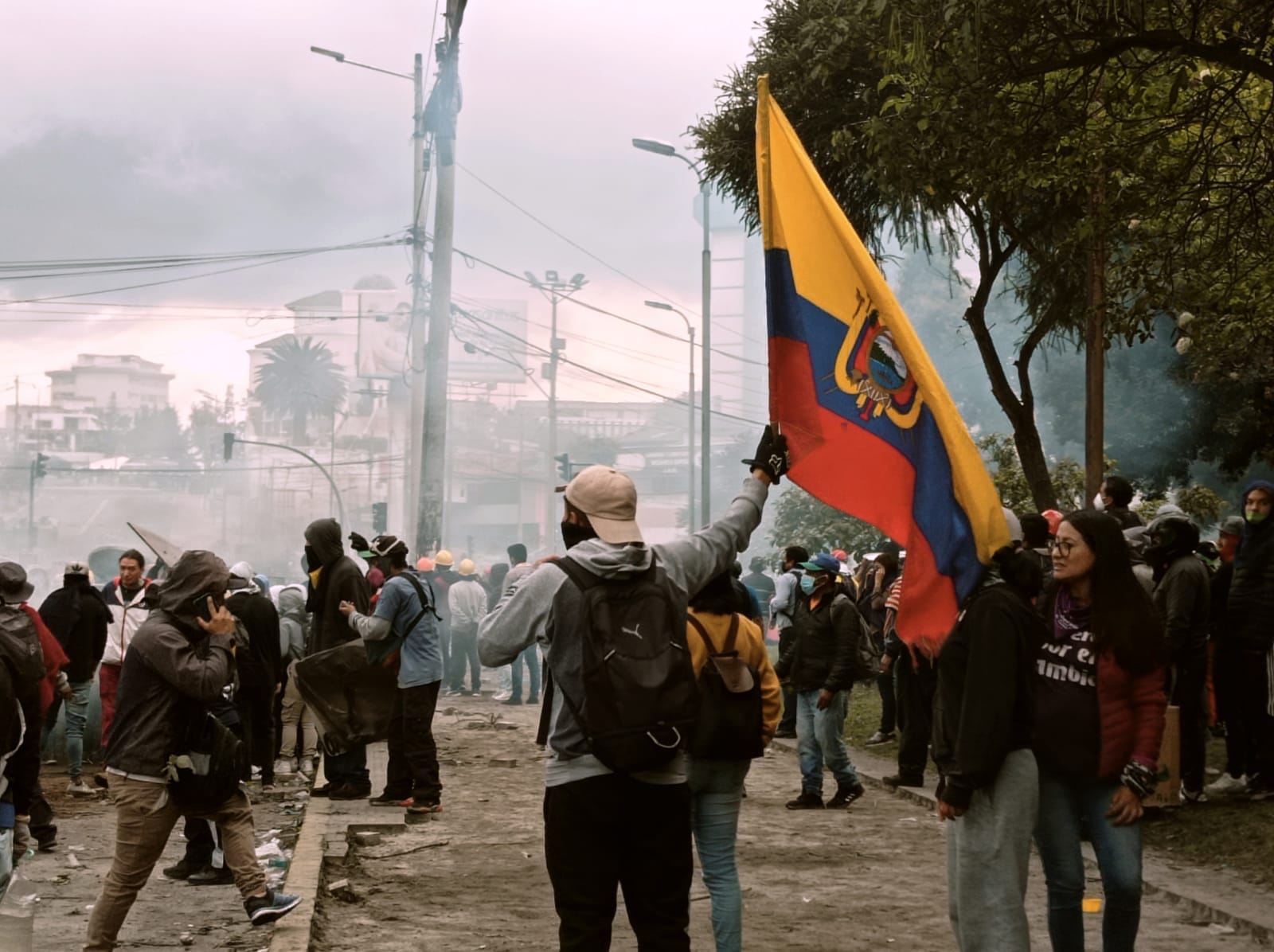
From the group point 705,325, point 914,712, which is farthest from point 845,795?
point 705,325

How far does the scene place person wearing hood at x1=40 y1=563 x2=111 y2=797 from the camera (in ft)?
39.6

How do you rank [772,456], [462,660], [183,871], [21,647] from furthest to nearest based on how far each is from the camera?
[462,660]
[183,871]
[21,647]
[772,456]

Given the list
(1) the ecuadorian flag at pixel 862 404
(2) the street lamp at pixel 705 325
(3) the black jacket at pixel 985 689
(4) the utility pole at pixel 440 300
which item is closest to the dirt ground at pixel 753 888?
(3) the black jacket at pixel 985 689

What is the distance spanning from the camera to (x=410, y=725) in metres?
10.5

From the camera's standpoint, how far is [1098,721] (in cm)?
515

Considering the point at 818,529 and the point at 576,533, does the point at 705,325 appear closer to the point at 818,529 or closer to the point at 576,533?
the point at 818,529

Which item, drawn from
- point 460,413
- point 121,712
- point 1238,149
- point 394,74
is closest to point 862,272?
point 121,712

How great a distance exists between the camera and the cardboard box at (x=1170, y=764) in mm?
9352

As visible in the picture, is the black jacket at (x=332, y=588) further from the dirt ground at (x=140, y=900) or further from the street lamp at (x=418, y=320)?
the street lamp at (x=418, y=320)

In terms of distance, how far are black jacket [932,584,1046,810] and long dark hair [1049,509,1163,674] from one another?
0.84ft

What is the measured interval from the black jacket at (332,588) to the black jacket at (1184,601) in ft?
16.7

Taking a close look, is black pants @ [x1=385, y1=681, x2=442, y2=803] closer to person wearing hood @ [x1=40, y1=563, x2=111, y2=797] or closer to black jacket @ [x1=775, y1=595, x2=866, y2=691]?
black jacket @ [x1=775, y1=595, x2=866, y2=691]

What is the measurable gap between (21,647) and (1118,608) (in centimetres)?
531

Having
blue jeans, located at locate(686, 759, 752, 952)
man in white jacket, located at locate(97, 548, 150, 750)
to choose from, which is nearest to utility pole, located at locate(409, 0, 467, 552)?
man in white jacket, located at locate(97, 548, 150, 750)
